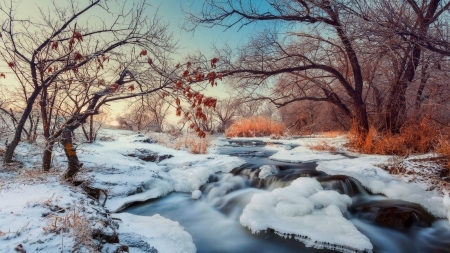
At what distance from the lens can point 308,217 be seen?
3.45 metres

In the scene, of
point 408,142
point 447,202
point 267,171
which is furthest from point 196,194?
point 408,142

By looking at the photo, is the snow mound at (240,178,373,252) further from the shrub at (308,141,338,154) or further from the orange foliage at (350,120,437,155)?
the shrub at (308,141,338,154)

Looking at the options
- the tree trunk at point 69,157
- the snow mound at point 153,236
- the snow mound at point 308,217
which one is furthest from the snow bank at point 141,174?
the snow mound at point 308,217

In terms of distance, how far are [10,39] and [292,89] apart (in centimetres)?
770

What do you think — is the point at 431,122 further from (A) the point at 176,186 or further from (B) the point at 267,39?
(A) the point at 176,186

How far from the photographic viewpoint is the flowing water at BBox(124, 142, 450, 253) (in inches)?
126

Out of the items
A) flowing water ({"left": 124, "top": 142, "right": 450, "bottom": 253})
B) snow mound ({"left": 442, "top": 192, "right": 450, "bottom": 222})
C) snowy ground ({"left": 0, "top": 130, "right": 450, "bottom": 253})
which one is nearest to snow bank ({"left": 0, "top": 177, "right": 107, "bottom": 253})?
snowy ground ({"left": 0, "top": 130, "right": 450, "bottom": 253})

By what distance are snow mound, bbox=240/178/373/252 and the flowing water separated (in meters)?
0.12

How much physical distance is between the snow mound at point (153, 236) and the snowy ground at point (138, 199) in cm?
1

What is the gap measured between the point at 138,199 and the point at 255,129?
11.5 metres

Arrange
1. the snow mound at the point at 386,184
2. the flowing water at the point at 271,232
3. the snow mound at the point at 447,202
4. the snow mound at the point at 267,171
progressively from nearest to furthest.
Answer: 1. the flowing water at the point at 271,232
2. the snow mound at the point at 447,202
3. the snow mound at the point at 386,184
4. the snow mound at the point at 267,171

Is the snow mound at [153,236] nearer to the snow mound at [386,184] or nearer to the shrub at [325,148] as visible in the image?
the snow mound at [386,184]

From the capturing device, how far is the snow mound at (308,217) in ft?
9.70

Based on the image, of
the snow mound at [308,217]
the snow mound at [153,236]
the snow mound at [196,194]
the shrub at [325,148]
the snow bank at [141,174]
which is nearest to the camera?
the snow mound at [153,236]
